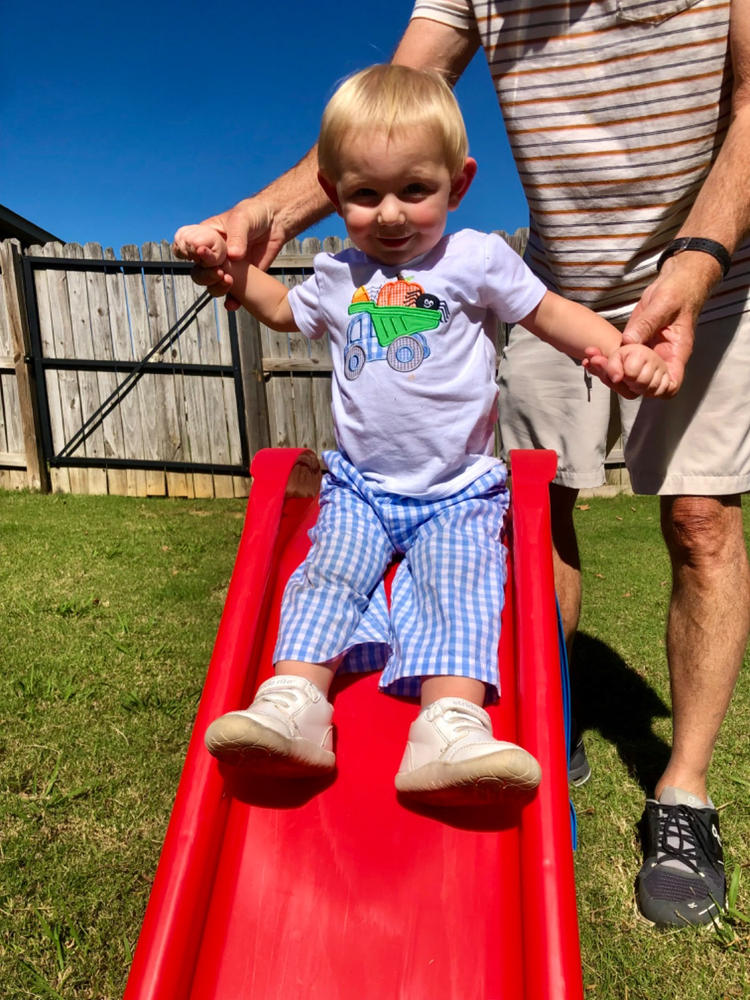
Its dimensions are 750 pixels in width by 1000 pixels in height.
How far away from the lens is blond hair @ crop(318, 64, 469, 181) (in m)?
1.64

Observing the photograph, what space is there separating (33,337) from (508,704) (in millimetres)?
6637

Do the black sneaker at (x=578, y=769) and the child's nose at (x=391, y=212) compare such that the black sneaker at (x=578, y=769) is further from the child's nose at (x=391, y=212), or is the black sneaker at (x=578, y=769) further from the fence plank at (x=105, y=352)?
the fence plank at (x=105, y=352)

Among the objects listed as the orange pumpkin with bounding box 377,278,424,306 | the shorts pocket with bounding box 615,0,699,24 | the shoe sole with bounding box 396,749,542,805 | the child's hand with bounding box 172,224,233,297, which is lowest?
the shoe sole with bounding box 396,749,542,805

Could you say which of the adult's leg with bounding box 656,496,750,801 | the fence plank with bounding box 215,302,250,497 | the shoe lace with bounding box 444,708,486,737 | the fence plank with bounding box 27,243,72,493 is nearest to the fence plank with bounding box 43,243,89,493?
the fence plank with bounding box 27,243,72,493

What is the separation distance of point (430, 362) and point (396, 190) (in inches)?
13.9

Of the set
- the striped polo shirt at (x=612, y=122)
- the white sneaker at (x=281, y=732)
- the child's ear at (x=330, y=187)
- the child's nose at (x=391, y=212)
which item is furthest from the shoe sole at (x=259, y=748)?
the striped polo shirt at (x=612, y=122)

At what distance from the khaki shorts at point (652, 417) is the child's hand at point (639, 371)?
0.50m

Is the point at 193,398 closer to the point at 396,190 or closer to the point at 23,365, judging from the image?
the point at 23,365

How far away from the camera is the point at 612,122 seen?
6.07ft

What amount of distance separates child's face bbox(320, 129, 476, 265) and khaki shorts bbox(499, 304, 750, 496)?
60cm

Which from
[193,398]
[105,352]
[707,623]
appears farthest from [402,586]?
[105,352]

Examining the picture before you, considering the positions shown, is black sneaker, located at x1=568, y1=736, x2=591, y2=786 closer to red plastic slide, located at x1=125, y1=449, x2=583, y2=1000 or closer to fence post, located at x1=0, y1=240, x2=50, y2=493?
red plastic slide, located at x1=125, y1=449, x2=583, y2=1000

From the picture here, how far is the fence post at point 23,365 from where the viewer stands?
6.92 metres

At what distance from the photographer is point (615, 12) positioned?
5.85 ft
